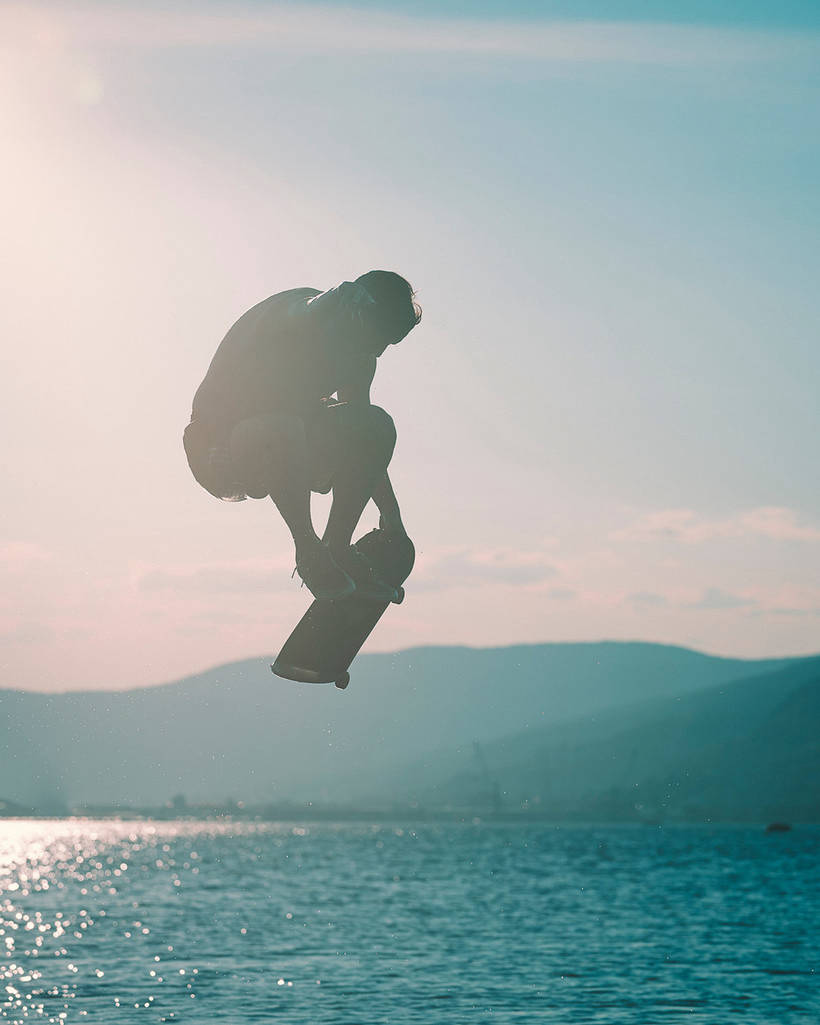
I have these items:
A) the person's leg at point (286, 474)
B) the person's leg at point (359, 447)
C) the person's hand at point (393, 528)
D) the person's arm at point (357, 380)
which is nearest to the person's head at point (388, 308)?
the person's arm at point (357, 380)

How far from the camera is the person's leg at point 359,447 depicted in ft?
26.7

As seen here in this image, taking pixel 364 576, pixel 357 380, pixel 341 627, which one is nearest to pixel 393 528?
pixel 364 576

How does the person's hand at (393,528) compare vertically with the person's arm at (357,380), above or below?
below

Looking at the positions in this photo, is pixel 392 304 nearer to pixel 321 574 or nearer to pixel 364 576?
pixel 321 574

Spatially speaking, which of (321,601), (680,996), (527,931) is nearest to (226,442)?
(321,601)

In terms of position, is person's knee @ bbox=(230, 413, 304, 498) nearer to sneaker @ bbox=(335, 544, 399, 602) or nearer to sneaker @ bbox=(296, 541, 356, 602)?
sneaker @ bbox=(296, 541, 356, 602)

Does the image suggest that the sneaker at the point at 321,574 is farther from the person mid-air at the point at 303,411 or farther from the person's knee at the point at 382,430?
the person's knee at the point at 382,430

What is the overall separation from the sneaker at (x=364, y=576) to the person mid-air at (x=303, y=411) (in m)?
0.11

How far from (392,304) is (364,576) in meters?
1.79

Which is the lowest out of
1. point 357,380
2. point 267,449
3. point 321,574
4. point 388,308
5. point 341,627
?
point 341,627

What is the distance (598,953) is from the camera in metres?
164

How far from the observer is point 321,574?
8031 millimetres

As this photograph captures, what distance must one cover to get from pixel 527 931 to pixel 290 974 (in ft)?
183

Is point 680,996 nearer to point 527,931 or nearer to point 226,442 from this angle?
point 527,931
